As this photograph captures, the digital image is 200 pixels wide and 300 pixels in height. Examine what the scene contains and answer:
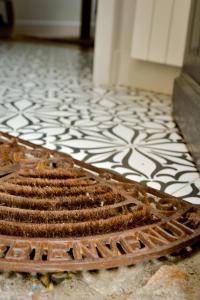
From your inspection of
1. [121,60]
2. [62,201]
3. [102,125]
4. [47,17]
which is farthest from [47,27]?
[62,201]

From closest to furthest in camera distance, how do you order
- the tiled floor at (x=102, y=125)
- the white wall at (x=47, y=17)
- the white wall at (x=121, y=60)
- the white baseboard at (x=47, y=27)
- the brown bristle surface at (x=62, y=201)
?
the brown bristle surface at (x=62, y=201)
the tiled floor at (x=102, y=125)
the white wall at (x=121, y=60)
the white baseboard at (x=47, y=27)
the white wall at (x=47, y=17)

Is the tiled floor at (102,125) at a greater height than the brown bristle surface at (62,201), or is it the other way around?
the brown bristle surface at (62,201)

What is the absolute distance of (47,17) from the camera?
15.9 feet

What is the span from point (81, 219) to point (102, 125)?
0.56m

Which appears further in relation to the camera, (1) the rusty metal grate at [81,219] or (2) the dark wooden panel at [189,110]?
(2) the dark wooden panel at [189,110]

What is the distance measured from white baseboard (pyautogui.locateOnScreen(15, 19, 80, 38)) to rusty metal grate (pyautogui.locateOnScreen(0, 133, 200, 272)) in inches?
156

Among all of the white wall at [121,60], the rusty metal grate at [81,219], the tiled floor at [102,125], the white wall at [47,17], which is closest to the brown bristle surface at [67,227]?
the rusty metal grate at [81,219]

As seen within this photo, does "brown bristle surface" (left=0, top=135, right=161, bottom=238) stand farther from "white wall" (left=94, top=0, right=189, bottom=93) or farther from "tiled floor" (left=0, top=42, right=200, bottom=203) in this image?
"white wall" (left=94, top=0, right=189, bottom=93)

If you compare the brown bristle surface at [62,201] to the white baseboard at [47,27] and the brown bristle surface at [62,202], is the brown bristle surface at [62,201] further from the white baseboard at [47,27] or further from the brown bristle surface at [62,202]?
the white baseboard at [47,27]

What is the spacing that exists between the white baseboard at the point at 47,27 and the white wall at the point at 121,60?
2916 millimetres

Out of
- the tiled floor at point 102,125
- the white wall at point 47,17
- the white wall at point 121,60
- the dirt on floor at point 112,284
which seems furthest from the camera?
the white wall at point 47,17

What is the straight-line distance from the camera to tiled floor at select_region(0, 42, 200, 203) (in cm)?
71

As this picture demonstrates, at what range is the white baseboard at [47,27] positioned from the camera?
4.37m

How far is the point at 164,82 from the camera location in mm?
1491
